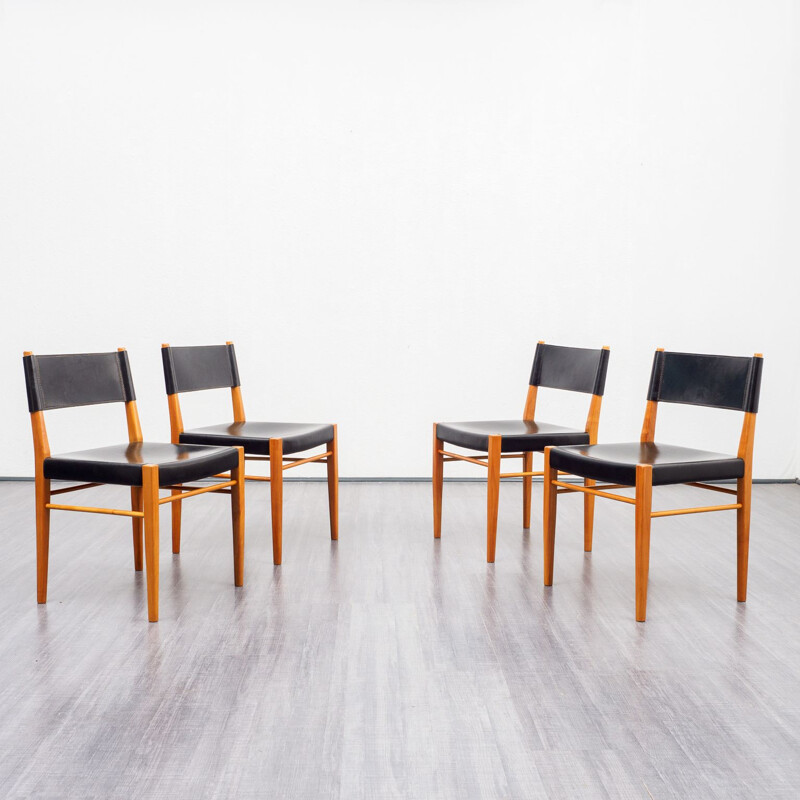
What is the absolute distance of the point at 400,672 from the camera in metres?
1.83

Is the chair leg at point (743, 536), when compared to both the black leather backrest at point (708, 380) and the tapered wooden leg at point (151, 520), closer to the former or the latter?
the black leather backrest at point (708, 380)

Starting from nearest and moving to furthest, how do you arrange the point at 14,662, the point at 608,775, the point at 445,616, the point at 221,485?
the point at 608,775 < the point at 14,662 < the point at 445,616 < the point at 221,485

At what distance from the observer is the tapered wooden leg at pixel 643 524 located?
6.90ft

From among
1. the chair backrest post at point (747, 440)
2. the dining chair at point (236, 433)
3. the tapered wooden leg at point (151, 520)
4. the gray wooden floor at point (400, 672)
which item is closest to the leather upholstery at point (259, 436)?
the dining chair at point (236, 433)

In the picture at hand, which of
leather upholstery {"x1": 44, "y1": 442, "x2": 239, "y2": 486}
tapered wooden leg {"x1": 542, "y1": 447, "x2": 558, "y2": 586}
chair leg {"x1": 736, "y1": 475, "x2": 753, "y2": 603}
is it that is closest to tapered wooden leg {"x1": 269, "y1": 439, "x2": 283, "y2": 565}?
leather upholstery {"x1": 44, "y1": 442, "x2": 239, "y2": 486}

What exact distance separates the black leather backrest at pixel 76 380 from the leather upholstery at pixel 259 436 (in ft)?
0.95

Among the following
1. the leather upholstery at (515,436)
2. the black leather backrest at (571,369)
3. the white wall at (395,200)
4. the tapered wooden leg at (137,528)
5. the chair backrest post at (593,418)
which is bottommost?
the tapered wooden leg at (137,528)

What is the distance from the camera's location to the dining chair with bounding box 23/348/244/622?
83.4 inches

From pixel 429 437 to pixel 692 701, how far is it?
8.38 ft

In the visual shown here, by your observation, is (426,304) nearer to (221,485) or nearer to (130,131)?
(130,131)

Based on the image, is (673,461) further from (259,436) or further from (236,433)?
(236,433)

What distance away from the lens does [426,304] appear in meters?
4.10

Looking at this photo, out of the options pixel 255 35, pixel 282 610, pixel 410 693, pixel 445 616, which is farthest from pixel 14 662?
pixel 255 35

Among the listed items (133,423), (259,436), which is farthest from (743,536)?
(133,423)
